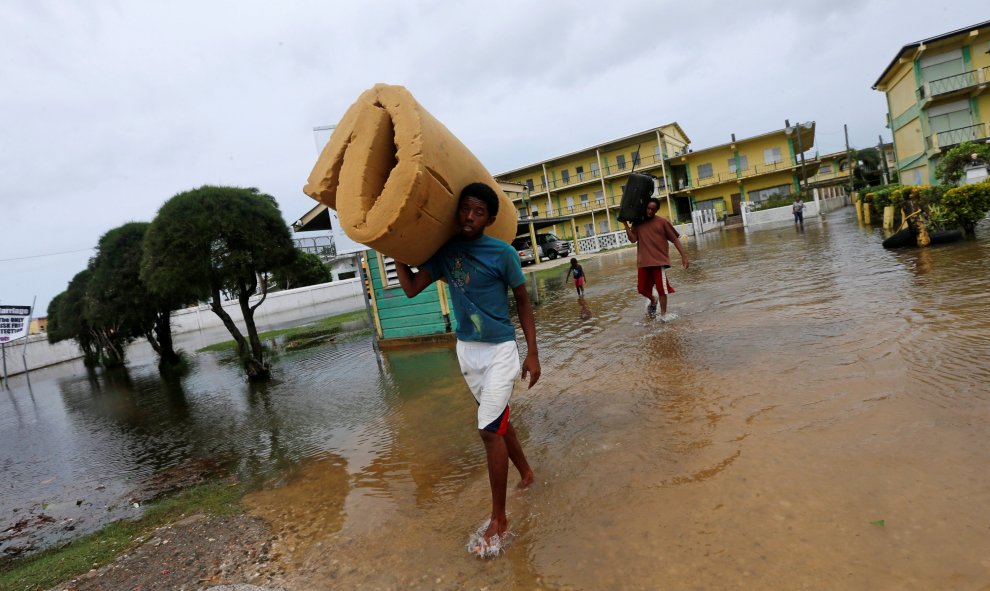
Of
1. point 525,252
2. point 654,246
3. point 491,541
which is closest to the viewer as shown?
point 491,541

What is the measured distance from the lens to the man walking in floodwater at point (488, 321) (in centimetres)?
254

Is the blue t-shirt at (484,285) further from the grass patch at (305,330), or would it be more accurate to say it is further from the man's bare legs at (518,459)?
the grass patch at (305,330)

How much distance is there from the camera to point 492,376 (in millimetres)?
2600

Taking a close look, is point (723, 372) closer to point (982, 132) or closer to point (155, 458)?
point (155, 458)

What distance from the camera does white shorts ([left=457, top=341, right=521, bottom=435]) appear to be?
2.55 m

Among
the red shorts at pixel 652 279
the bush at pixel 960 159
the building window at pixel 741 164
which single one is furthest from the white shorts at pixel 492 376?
the building window at pixel 741 164

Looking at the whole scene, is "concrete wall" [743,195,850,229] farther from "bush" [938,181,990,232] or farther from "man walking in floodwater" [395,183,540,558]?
"man walking in floodwater" [395,183,540,558]

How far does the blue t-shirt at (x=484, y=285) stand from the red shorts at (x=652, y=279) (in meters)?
4.48

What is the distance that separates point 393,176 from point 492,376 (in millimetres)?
1065

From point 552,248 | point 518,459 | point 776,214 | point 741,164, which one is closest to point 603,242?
point 552,248

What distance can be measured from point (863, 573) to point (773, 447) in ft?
3.33

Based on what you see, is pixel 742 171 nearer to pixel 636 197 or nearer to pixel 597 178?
pixel 597 178

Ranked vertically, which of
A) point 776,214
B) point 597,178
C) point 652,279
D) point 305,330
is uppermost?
point 597,178

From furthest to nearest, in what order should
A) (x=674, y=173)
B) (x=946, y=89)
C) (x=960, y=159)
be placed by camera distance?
(x=674, y=173)
(x=946, y=89)
(x=960, y=159)
